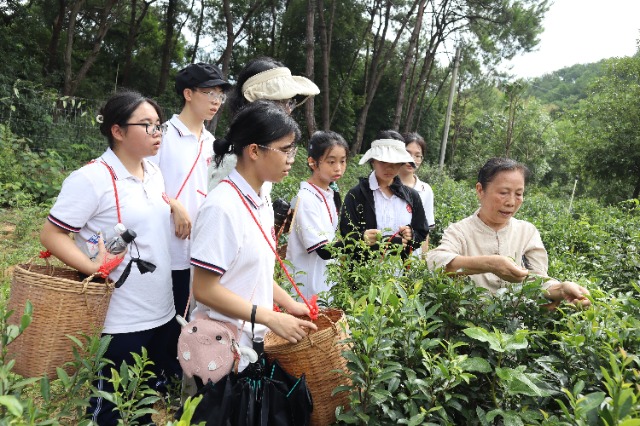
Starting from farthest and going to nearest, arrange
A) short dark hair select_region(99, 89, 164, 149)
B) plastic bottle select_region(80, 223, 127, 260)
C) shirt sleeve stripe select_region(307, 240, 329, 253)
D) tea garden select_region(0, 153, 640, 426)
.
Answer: shirt sleeve stripe select_region(307, 240, 329, 253) → short dark hair select_region(99, 89, 164, 149) → plastic bottle select_region(80, 223, 127, 260) → tea garden select_region(0, 153, 640, 426)

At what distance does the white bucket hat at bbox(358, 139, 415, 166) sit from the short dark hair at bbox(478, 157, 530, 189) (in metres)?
0.81

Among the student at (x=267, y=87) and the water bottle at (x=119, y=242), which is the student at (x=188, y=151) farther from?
the water bottle at (x=119, y=242)

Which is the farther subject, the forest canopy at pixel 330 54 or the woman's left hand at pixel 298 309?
the forest canopy at pixel 330 54

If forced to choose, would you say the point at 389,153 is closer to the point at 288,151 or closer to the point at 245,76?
the point at 245,76

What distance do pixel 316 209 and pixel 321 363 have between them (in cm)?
154

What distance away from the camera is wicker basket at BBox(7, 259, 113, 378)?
6.02ft

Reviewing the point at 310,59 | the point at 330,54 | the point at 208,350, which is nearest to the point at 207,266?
the point at 208,350

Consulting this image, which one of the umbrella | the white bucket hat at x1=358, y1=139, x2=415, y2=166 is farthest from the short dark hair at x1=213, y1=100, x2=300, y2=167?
the white bucket hat at x1=358, y1=139, x2=415, y2=166

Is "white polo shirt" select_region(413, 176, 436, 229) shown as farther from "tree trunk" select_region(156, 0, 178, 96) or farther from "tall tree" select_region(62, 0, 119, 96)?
"tree trunk" select_region(156, 0, 178, 96)

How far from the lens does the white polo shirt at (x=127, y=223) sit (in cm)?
206

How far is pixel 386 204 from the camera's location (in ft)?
11.7

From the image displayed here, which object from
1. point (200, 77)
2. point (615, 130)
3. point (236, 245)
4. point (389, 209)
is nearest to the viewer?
point (236, 245)

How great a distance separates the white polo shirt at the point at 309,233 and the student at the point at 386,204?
0.79 ft

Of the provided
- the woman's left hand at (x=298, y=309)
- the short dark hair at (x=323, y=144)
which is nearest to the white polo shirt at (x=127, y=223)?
the woman's left hand at (x=298, y=309)
